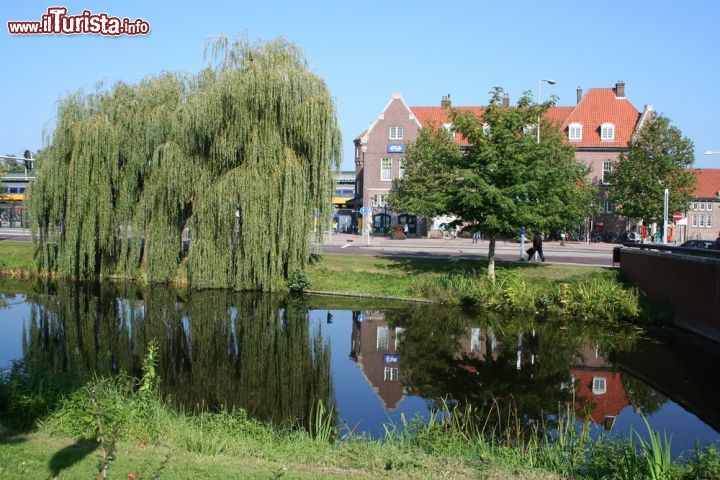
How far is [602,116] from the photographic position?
2504 inches

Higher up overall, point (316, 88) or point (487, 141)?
point (316, 88)

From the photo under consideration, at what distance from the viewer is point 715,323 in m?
21.2

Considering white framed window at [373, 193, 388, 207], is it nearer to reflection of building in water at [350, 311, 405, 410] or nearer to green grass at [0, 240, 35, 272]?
green grass at [0, 240, 35, 272]

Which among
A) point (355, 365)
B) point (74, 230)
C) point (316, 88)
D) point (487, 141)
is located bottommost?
point (355, 365)

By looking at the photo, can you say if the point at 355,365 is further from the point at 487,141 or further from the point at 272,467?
the point at 487,141

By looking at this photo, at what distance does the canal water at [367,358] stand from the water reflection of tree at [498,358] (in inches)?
2.0

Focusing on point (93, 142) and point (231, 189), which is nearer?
point (231, 189)

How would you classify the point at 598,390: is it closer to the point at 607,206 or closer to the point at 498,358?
the point at 498,358

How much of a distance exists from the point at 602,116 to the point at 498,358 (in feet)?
163

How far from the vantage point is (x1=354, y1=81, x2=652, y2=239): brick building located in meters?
61.6

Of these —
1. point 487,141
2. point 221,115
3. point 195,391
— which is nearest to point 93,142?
point 221,115

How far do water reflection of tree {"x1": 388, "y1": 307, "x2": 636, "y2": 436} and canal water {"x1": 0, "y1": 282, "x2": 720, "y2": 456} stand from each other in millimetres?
52

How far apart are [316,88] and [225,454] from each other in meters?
21.3

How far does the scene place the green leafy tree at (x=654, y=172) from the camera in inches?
2142
